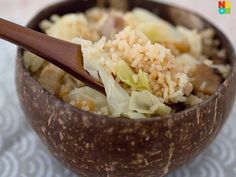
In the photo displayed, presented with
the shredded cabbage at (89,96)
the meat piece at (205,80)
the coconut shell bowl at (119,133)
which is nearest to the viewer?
the coconut shell bowl at (119,133)

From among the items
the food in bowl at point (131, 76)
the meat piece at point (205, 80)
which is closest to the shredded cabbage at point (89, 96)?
the food in bowl at point (131, 76)

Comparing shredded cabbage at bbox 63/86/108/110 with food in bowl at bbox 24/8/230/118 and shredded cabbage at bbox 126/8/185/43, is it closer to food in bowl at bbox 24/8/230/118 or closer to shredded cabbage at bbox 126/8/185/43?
food in bowl at bbox 24/8/230/118

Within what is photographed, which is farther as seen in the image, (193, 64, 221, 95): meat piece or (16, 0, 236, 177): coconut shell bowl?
(193, 64, 221, 95): meat piece

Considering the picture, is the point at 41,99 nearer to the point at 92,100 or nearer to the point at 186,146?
the point at 92,100

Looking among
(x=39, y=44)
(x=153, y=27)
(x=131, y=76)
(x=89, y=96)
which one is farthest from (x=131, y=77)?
(x=153, y=27)

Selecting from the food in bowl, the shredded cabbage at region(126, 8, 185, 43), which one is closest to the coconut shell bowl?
the food in bowl

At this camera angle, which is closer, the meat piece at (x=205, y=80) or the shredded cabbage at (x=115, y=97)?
the shredded cabbage at (x=115, y=97)

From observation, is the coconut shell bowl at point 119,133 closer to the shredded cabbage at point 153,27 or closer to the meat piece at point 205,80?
the meat piece at point 205,80
